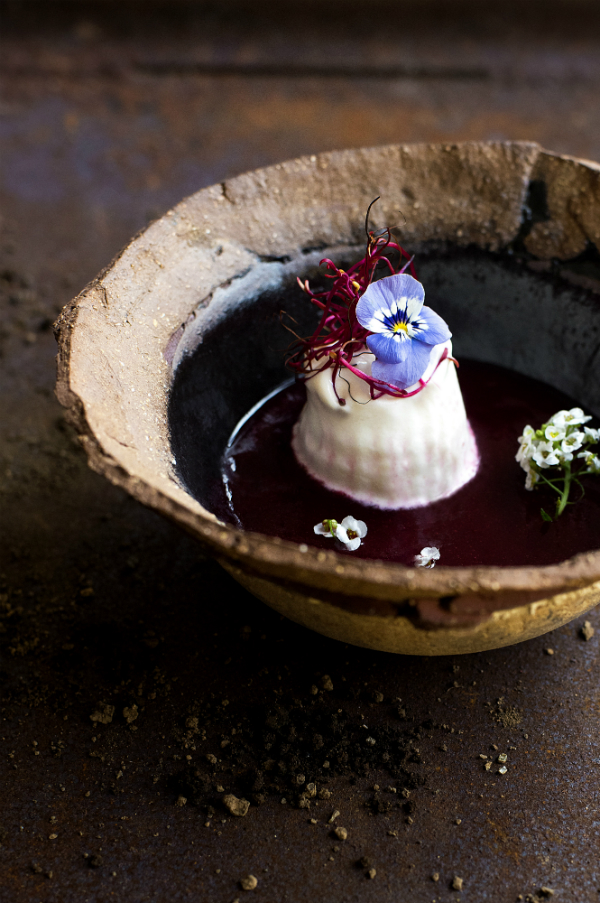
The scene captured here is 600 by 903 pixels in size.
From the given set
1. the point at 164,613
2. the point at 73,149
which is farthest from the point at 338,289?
the point at 73,149

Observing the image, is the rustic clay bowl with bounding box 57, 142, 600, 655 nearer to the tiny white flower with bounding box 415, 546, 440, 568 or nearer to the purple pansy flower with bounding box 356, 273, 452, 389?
the tiny white flower with bounding box 415, 546, 440, 568

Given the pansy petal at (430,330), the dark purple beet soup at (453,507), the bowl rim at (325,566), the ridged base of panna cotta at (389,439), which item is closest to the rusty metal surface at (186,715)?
the dark purple beet soup at (453,507)

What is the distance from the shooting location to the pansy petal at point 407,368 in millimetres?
1312

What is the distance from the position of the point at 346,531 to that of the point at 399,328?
359 mm

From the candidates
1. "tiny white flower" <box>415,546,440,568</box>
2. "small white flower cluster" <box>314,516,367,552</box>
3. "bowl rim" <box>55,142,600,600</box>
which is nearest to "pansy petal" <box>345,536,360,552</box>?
"small white flower cluster" <box>314,516,367,552</box>

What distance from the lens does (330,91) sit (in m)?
3.25

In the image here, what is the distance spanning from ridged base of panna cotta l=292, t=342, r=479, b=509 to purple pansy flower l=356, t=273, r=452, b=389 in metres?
0.07

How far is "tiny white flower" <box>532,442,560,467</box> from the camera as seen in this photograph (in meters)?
1.45

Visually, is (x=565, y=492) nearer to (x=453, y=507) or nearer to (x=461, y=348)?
(x=453, y=507)

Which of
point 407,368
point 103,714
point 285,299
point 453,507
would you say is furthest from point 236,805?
point 285,299

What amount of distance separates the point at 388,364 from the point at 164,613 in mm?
652

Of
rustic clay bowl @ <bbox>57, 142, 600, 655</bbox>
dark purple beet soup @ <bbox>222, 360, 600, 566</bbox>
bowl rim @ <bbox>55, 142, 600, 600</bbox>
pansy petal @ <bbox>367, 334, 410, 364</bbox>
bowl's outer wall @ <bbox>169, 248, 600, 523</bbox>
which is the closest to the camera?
bowl rim @ <bbox>55, 142, 600, 600</bbox>

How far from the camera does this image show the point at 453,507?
4.86 ft

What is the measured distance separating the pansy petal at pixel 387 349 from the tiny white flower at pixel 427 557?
334 mm
